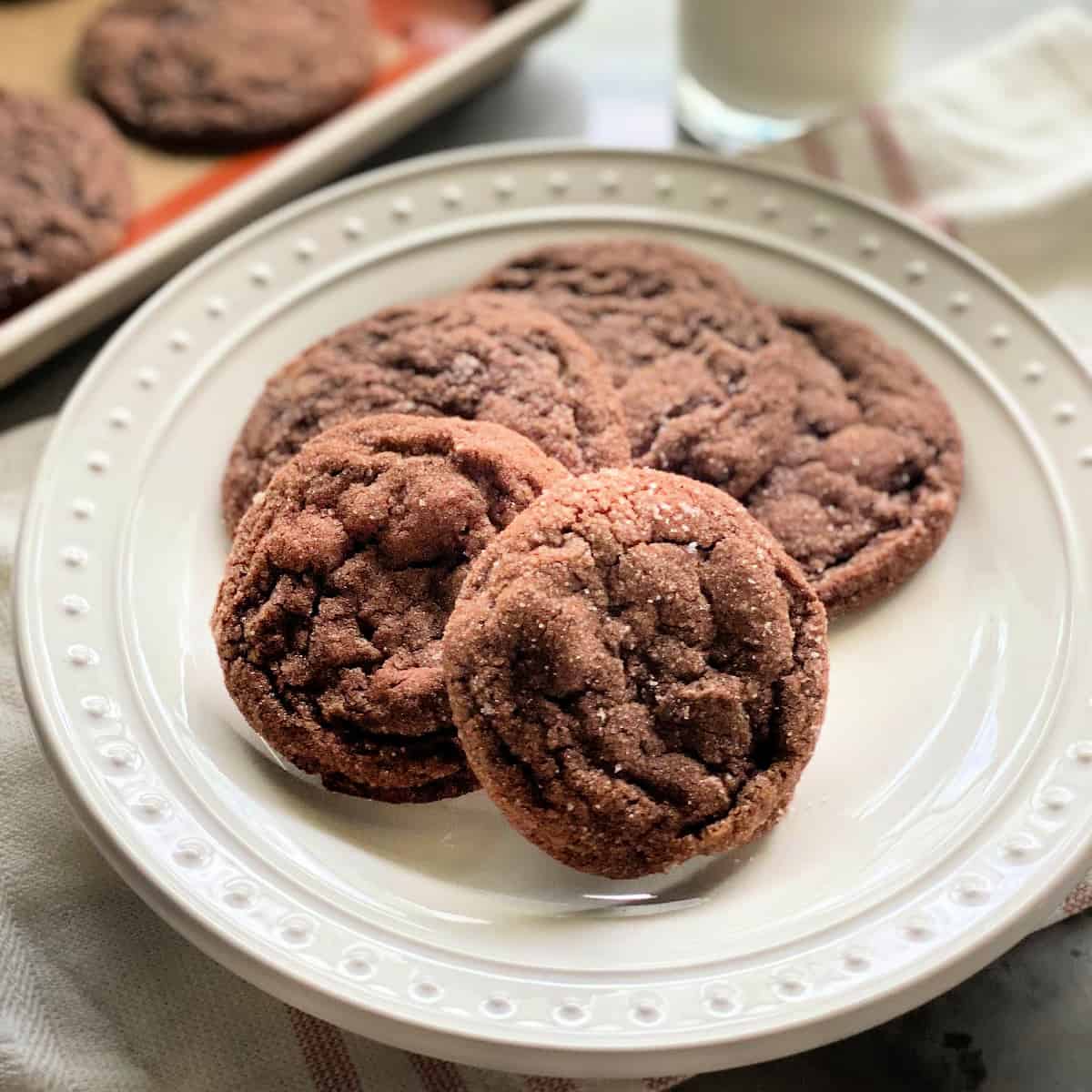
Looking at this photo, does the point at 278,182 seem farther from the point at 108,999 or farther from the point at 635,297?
the point at 108,999

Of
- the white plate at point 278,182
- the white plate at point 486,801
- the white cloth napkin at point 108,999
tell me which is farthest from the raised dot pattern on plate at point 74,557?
the white plate at point 278,182

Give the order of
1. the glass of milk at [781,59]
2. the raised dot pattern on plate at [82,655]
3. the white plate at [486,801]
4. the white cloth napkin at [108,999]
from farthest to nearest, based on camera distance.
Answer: the glass of milk at [781,59] < the raised dot pattern on plate at [82,655] < the white cloth napkin at [108,999] < the white plate at [486,801]

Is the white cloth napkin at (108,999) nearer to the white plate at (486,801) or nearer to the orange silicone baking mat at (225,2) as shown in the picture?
the white plate at (486,801)

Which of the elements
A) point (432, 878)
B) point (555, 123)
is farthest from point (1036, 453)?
point (555, 123)

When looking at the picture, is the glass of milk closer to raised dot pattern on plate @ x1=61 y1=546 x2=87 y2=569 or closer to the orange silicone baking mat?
the orange silicone baking mat

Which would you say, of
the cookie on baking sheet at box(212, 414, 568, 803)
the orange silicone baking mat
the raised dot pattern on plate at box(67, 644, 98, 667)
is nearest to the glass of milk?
the orange silicone baking mat

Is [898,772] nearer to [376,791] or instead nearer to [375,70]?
[376,791]

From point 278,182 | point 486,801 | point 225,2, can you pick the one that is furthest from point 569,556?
point 225,2
